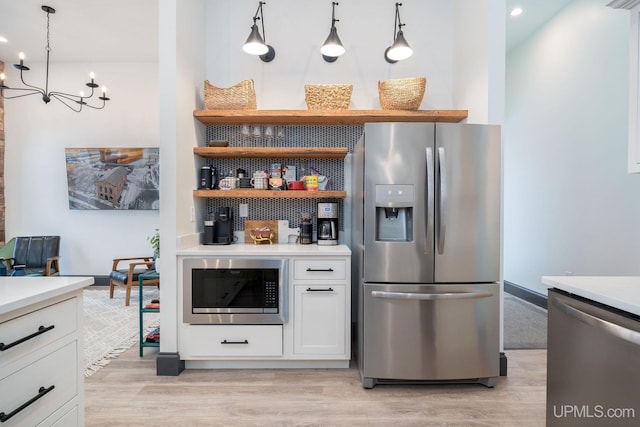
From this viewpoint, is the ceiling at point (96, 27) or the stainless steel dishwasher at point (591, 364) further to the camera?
the ceiling at point (96, 27)

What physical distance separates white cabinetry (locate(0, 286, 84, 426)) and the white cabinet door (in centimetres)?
142

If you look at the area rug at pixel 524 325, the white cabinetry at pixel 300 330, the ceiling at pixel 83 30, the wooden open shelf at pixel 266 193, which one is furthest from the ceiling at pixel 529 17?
the ceiling at pixel 83 30

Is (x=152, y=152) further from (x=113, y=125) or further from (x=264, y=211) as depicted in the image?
(x=264, y=211)

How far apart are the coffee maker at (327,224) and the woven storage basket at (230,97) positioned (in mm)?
1059

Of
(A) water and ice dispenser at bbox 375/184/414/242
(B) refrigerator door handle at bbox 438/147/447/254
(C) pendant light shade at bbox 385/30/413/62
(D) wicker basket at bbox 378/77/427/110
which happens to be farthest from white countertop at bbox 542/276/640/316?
(C) pendant light shade at bbox 385/30/413/62

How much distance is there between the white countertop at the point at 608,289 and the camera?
1.02 metres

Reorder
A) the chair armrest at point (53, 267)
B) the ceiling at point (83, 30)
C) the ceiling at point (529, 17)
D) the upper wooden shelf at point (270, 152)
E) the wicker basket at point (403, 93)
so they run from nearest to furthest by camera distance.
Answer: the wicker basket at point (403, 93), the upper wooden shelf at point (270, 152), the ceiling at point (83, 30), the ceiling at point (529, 17), the chair armrest at point (53, 267)

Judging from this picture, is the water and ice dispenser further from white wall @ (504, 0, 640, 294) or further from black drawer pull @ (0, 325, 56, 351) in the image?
white wall @ (504, 0, 640, 294)

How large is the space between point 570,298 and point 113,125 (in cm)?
571

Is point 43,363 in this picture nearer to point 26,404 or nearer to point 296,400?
point 26,404

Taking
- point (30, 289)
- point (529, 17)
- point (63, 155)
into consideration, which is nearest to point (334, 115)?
point (30, 289)

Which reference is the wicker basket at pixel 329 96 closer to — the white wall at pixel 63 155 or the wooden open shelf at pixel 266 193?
the wooden open shelf at pixel 266 193

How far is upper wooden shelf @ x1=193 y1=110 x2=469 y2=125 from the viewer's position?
9.04 feet

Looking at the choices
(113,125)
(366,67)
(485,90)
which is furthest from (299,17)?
(113,125)
